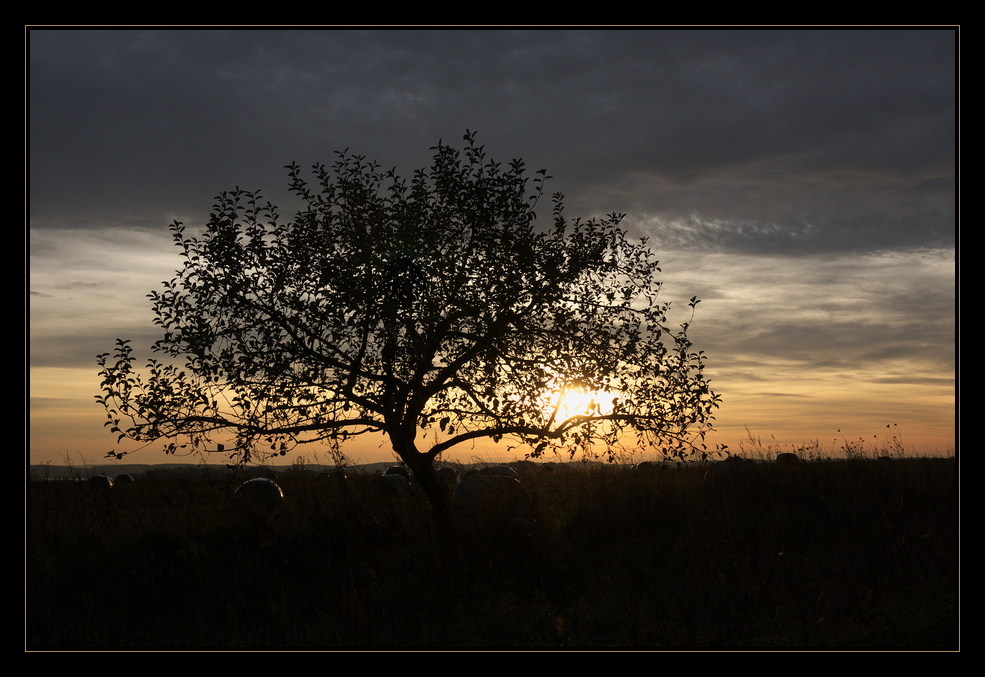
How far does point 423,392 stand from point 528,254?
11.2 ft

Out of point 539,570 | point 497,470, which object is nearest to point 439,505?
point 539,570

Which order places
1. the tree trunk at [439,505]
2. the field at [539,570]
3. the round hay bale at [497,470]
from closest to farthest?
the field at [539,570] < the tree trunk at [439,505] < the round hay bale at [497,470]

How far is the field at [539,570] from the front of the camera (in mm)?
10953

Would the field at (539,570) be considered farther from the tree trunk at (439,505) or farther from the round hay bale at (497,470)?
the round hay bale at (497,470)

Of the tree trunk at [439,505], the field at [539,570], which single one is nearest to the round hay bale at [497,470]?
the field at [539,570]

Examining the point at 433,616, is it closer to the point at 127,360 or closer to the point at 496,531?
the point at 496,531

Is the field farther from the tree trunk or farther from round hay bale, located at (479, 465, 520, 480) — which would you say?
round hay bale, located at (479, 465, 520, 480)

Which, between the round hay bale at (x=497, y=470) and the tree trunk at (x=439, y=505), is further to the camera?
the round hay bale at (x=497, y=470)

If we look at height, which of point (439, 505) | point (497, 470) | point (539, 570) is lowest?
point (539, 570)

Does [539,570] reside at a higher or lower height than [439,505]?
lower

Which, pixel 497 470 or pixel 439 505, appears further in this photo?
pixel 497 470

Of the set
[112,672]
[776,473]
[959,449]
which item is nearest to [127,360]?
[112,672]

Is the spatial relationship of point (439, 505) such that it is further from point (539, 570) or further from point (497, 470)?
point (497, 470)

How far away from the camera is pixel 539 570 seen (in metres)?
13.9
